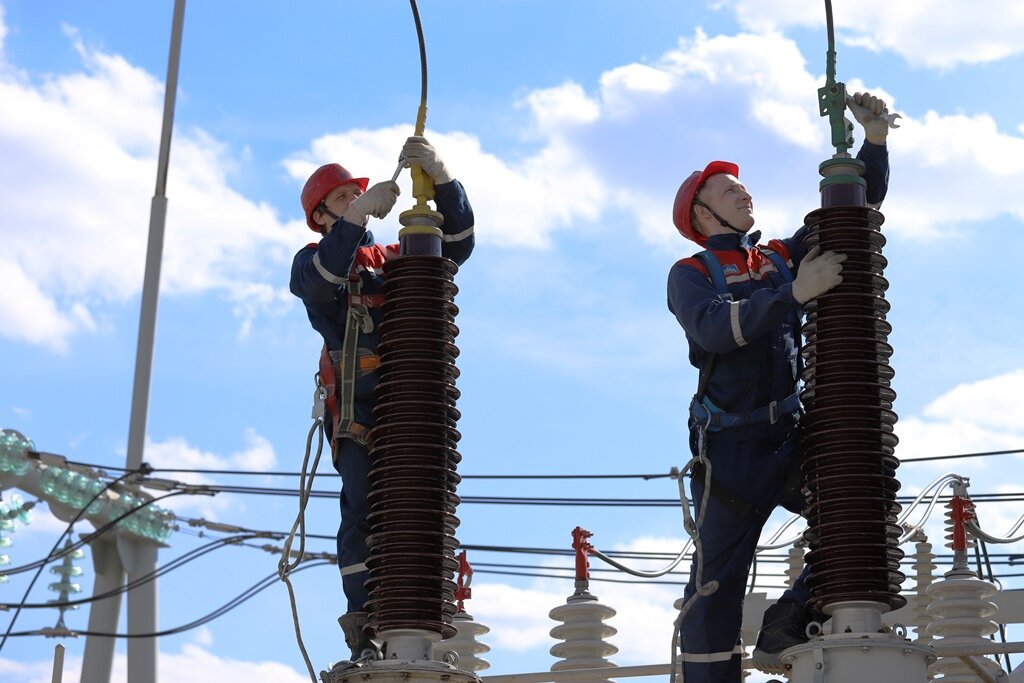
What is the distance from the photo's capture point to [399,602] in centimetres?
764

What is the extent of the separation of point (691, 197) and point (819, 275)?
1380 millimetres

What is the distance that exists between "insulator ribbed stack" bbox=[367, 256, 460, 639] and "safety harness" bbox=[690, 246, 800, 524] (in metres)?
1.16

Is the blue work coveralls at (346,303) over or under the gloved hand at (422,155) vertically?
under

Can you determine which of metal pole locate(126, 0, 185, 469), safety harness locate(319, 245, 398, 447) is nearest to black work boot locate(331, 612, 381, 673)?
safety harness locate(319, 245, 398, 447)

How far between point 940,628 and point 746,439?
428cm

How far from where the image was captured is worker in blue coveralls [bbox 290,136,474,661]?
8227mm

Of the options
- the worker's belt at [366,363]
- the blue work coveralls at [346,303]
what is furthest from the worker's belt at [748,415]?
the worker's belt at [366,363]

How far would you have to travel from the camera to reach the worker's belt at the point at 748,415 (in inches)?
314

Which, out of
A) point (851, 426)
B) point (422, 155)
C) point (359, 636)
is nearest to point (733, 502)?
point (851, 426)

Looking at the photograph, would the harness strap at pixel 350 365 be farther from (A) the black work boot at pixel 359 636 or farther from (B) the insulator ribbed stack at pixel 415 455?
(A) the black work boot at pixel 359 636

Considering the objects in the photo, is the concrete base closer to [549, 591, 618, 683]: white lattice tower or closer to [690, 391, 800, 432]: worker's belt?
[690, 391, 800, 432]: worker's belt

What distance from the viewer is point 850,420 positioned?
732cm

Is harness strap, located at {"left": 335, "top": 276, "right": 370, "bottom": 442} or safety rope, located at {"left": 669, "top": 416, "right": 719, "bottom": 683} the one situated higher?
harness strap, located at {"left": 335, "top": 276, "right": 370, "bottom": 442}

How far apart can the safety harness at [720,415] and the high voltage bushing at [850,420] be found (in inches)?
14.3
